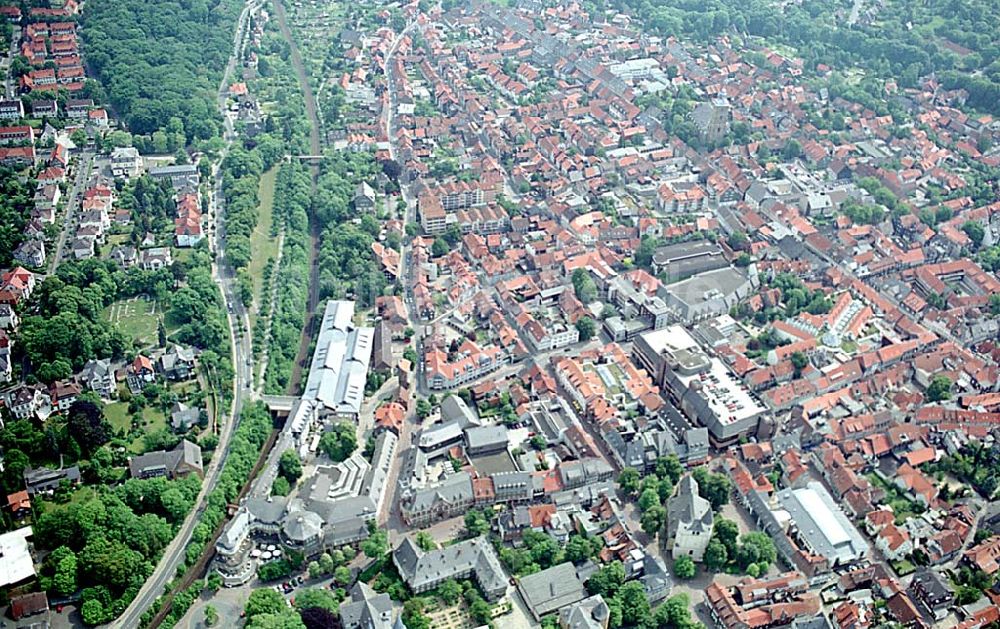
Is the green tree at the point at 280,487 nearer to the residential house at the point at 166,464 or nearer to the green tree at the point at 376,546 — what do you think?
the residential house at the point at 166,464

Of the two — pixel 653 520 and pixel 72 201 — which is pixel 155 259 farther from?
pixel 653 520

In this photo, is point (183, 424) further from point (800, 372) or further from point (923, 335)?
point (923, 335)

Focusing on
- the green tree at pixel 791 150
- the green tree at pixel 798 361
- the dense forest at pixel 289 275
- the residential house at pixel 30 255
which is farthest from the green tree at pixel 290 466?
the green tree at pixel 791 150

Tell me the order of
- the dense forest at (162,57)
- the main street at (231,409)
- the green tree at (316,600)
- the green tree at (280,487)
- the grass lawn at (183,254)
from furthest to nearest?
the dense forest at (162,57), the grass lawn at (183,254), the green tree at (280,487), the main street at (231,409), the green tree at (316,600)

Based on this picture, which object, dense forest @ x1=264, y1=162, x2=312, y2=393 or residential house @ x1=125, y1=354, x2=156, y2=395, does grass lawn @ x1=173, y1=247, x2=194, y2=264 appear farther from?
residential house @ x1=125, y1=354, x2=156, y2=395

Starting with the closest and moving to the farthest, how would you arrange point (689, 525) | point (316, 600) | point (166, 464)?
point (316, 600), point (689, 525), point (166, 464)

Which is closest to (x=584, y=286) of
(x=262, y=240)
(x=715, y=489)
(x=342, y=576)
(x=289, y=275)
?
(x=715, y=489)
